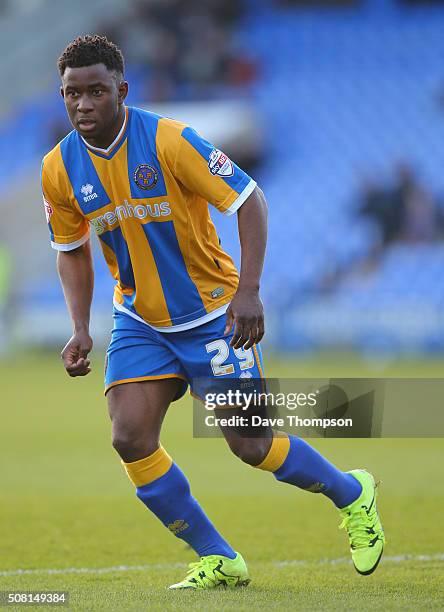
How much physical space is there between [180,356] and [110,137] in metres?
1.01

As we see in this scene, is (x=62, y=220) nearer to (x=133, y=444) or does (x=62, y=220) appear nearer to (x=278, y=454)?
(x=133, y=444)

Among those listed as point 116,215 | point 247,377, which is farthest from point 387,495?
point 116,215

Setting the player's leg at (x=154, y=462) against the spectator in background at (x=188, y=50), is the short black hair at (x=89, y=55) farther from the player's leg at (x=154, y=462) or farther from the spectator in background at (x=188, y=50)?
the spectator in background at (x=188, y=50)

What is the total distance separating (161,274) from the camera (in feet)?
16.3

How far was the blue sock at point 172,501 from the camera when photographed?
4898 mm

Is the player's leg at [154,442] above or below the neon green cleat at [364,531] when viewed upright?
above

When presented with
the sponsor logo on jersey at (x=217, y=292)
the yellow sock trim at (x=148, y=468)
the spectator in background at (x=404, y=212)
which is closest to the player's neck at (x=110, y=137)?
the sponsor logo on jersey at (x=217, y=292)

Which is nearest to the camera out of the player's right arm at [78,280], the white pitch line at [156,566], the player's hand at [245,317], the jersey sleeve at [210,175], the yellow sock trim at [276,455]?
the player's hand at [245,317]

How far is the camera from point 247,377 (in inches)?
195

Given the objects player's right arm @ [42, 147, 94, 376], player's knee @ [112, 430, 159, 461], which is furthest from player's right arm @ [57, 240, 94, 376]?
player's knee @ [112, 430, 159, 461]

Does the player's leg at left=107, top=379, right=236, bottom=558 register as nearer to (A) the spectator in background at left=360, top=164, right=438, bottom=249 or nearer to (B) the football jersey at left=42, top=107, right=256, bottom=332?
(B) the football jersey at left=42, top=107, right=256, bottom=332

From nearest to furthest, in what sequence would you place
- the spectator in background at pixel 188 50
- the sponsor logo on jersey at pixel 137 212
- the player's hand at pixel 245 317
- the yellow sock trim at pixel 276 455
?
the player's hand at pixel 245 317
the sponsor logo on jersey at pixel 137 212
the yellow sock trim at pixel 276 455
the spectator in background at pixel 188 50

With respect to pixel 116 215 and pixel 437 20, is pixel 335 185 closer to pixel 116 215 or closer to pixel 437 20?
pixel 437 20

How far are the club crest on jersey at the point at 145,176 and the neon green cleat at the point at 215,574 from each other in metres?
1.67
